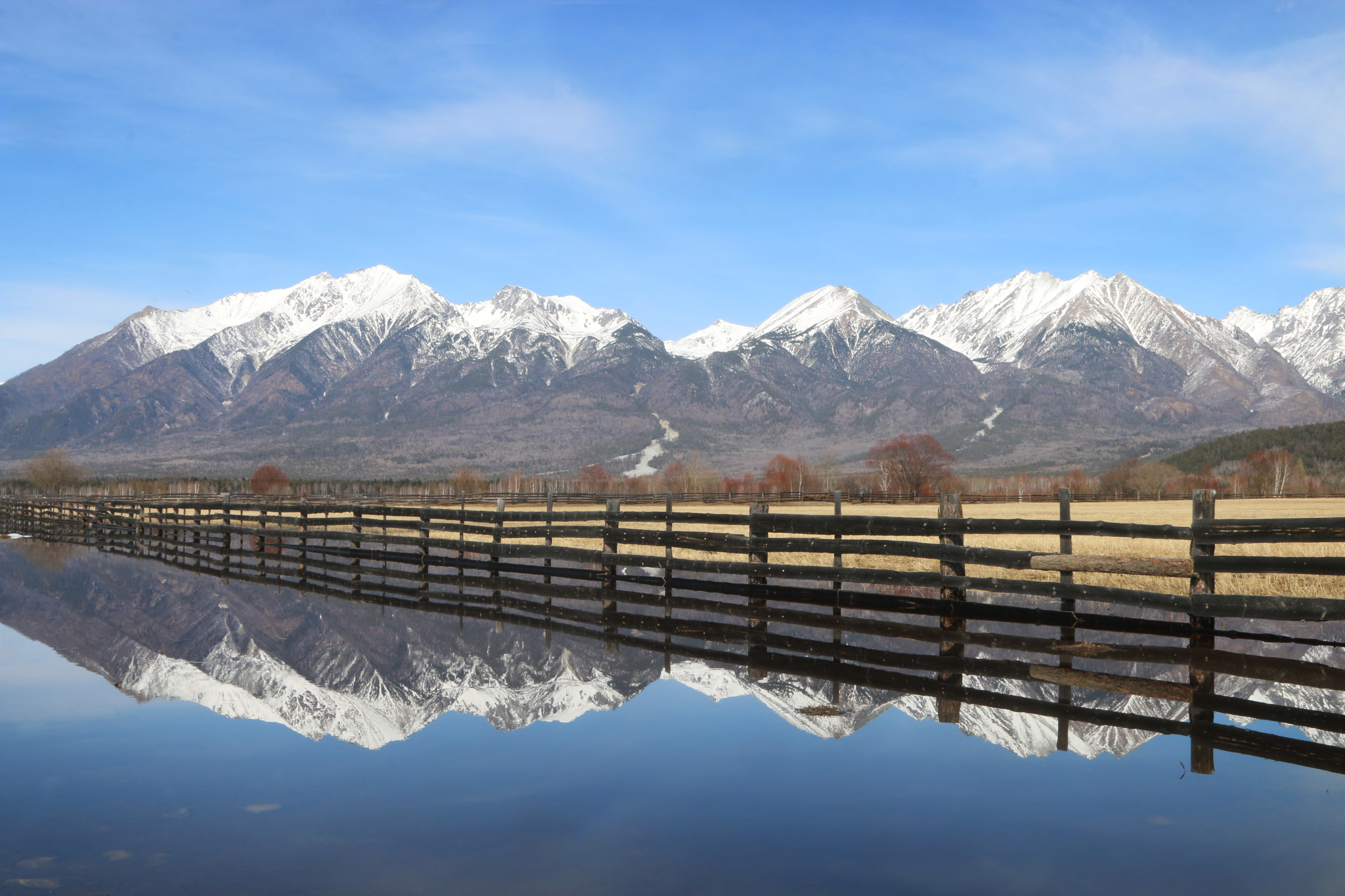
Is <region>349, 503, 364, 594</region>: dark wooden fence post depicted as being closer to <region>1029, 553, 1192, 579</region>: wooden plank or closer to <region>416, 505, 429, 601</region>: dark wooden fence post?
<region>416, 505, 429, 601</region>: dark wooden fence post

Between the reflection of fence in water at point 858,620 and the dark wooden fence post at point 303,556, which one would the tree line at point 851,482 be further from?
the reflection of fence in water at point 858,620

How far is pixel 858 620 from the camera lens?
15352 mm

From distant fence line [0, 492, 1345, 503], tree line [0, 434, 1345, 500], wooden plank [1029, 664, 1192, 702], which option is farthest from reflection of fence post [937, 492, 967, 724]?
tree line [0, 434, 1345, 500]

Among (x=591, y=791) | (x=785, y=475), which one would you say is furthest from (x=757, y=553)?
(x=785, y=475)

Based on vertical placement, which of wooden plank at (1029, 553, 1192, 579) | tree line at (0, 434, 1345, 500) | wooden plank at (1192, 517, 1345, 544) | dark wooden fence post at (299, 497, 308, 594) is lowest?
tree line at (0, 434, 1345, 500)

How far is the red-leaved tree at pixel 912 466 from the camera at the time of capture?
361 ft

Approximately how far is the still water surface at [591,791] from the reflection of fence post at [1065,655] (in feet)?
0.46

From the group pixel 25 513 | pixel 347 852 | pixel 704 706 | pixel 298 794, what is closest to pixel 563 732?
pixel 704 706

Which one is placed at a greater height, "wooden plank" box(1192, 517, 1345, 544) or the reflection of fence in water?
"wooden plank" box(1192, 517, 1345, 544)

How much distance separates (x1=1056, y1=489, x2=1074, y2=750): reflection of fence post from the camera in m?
8.50

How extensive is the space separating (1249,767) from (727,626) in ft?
26.5

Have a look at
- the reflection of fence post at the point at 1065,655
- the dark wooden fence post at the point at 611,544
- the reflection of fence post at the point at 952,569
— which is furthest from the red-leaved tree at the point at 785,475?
the reflection of fence post at the point at 952,569

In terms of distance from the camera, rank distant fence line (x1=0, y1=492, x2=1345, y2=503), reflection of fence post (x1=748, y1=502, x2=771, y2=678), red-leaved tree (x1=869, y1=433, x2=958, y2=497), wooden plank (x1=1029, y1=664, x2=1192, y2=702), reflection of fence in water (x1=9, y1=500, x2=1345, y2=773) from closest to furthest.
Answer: reflection of fence in water (x1=9, y1=500, x2=1345, y2=773), wooden plank (x1=1029, y1=664, x2=1192, y2=702), reflection of fence post (x1=748, y1=502, x2=771, y2=678), distant fence line (x1=0, y1=492, x2=1345, y2=503), red-leaved tree (x1=869, y1=433, x2=958, y2=497)

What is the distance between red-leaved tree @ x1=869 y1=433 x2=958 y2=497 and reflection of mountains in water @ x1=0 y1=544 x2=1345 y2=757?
93787 mm
